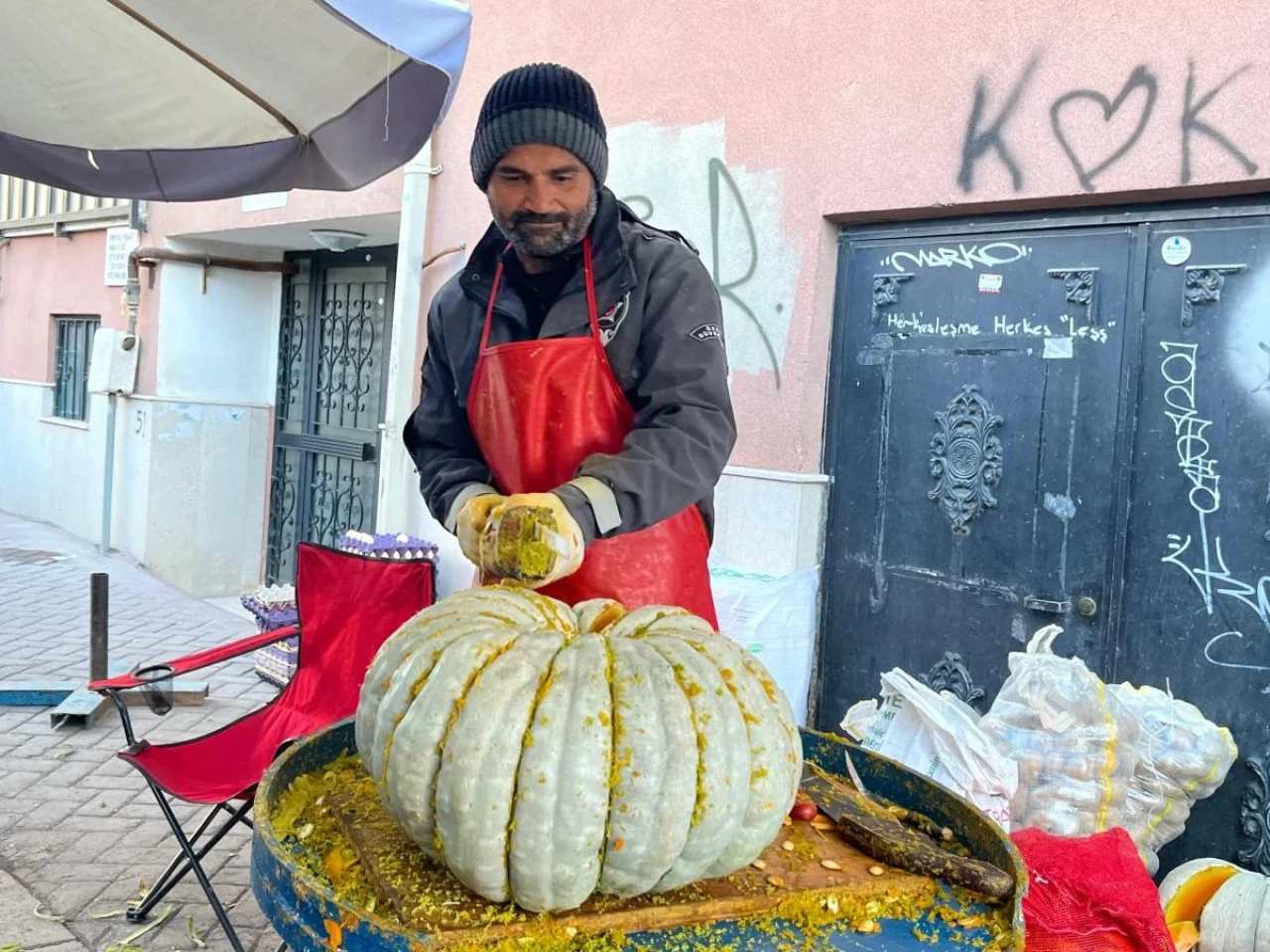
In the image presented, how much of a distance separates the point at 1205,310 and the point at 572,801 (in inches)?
121

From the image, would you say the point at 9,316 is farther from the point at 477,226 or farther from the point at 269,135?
the point at 269,135

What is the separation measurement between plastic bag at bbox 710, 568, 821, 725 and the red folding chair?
1.32 meters

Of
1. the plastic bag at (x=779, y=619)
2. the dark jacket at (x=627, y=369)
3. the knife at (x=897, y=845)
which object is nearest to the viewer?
the knife at (x=897, y=845)

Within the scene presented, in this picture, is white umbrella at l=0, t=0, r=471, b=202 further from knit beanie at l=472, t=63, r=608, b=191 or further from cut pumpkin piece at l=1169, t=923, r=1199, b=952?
cut pumpkin piece at l=1169, t=923, r=1199, b=952

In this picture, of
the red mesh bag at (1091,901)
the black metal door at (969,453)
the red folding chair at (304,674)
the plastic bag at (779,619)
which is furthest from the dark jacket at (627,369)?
the plastic bag at (779,619)

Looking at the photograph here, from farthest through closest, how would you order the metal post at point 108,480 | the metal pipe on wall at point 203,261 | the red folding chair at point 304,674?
the metal post at point 108,480 → the metal pipe on wall at point 203,261 → the red folding chair at point 304,674

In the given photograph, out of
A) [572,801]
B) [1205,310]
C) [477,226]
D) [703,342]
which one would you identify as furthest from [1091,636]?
[477,226]

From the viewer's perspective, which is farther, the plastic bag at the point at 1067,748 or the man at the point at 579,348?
the plastic bag at the point at 1067,748

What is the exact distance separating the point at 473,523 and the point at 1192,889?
257cm

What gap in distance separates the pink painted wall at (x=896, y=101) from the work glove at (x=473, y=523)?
2.74 metres

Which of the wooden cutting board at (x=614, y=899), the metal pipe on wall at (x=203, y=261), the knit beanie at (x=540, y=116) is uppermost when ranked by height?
the metal pipe on wall at (x=203, y=261)

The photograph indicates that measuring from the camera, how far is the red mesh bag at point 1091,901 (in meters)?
2.25

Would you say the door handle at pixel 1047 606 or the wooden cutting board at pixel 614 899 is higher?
the door handle at pixel 1047 606

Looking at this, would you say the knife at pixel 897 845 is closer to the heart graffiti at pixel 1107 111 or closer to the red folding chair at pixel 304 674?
the red folding chair at pixel 304 674
